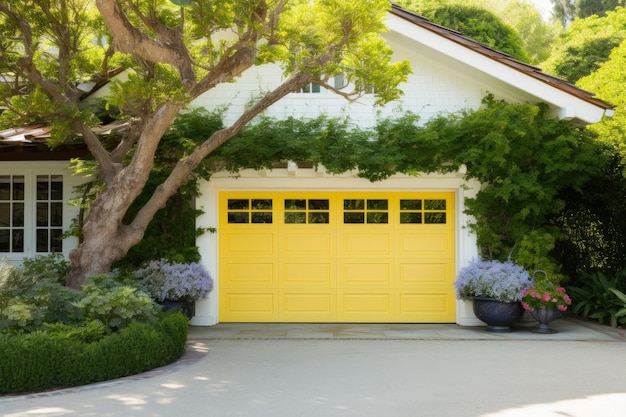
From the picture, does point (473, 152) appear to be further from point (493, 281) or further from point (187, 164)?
point (187, 164)

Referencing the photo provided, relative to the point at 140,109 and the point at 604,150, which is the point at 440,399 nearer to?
the point at 140,109

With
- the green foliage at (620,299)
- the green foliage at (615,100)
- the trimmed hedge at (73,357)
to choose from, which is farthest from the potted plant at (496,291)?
the trimmed hedge at (73,357)

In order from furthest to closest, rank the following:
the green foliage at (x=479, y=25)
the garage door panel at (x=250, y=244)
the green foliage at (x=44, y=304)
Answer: the green foliage at (x=479, y=25), the garage door panel at (x=250, y=244), the green foliage at (x=44, y=304)

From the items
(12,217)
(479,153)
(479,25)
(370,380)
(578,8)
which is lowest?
(370,380)

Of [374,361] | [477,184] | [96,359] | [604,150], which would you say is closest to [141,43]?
[96,359]

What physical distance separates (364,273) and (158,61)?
539 centimetres

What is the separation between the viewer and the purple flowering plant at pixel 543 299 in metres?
11.3

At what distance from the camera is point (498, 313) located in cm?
1157

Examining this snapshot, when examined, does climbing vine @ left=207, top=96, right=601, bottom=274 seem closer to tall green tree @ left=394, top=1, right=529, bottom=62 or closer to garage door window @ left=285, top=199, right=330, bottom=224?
garage door window @ left=285, top=199, right=330, bottom=224

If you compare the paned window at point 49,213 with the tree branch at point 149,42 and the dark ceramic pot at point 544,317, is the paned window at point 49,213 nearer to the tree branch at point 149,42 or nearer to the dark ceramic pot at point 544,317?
the tree branch at point 149,42

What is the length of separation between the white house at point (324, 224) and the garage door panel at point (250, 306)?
0.06 ft

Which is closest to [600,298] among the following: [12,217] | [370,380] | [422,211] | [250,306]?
[422,211]

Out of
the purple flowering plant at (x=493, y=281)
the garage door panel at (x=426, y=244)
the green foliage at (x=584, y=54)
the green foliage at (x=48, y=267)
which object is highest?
the green foliage at (x=584, y=54)

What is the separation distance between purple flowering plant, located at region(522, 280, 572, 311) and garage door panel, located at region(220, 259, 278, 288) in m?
4.17
